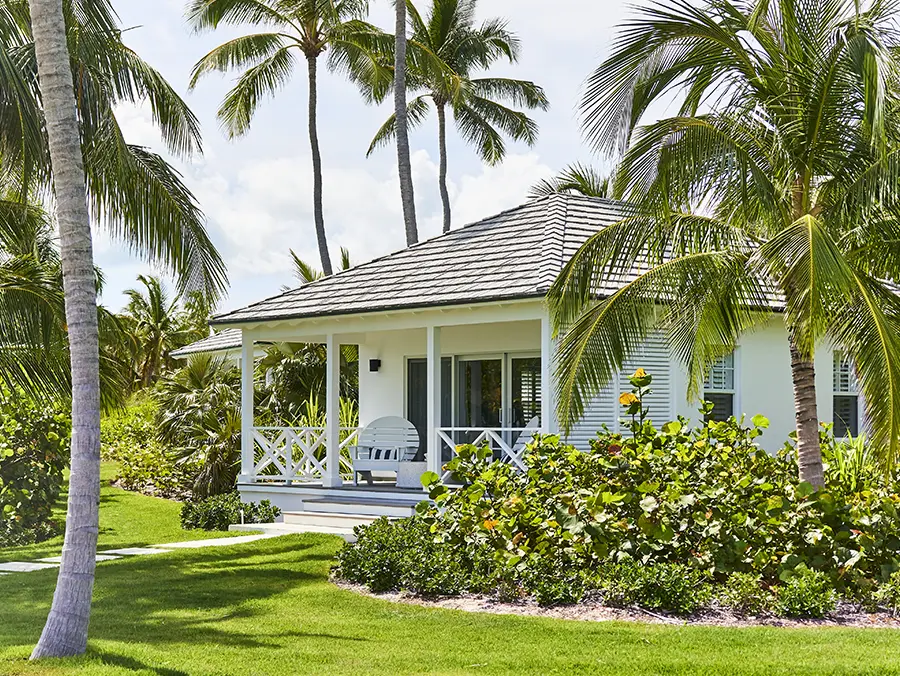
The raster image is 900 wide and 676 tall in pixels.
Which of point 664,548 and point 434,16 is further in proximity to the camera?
point 434,16

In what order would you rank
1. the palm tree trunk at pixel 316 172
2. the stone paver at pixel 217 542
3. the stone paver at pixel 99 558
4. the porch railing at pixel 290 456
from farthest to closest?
1. the palm tree trunk at pixel 316 172
2. the porch railing at pixel 290 456
3. the stone paver at pixel 217 542
4. the stone paver at pixel 99 558

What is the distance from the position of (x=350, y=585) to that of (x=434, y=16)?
2437cm

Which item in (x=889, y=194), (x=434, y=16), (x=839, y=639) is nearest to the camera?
(x=839, y=639)

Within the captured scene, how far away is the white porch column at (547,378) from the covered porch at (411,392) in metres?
1.23

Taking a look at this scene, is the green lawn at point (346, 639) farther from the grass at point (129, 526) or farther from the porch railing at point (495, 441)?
the grass at point (129, 526)

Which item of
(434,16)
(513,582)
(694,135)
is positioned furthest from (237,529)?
(434,16)

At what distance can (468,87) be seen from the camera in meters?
33.6

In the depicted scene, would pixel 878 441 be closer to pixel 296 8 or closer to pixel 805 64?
pixel 805 64

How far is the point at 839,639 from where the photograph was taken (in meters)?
9.08

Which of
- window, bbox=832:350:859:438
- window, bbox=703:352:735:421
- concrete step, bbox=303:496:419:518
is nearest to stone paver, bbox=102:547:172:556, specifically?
concrete step, bbox=303:496:419:518

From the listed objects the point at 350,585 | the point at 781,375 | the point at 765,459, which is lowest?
the point at 350,585

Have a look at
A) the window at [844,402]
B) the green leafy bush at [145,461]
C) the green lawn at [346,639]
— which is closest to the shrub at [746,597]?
the green lawn at [346,639]

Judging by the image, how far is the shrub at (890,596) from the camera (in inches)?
404

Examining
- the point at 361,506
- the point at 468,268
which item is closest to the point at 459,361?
the point at 468,268
